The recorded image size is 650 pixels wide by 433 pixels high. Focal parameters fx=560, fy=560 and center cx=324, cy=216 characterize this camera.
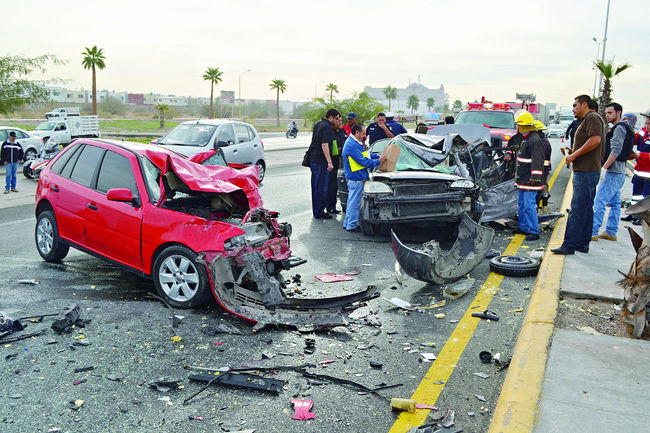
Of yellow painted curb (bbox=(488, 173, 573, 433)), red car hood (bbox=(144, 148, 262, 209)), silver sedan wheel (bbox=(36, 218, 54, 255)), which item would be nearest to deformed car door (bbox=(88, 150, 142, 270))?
red car hood (bbox=(144, 148, 262, 209))

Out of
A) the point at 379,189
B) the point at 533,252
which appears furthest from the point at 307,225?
the point at 533,252

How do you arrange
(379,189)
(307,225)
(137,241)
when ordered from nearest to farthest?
(137,241)
(379,189)
(307,225)

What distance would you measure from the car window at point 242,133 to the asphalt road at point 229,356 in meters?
8.81

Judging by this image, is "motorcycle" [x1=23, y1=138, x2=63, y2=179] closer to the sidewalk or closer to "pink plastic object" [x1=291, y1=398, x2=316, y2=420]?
"pink plastic object" [x1=291, y1=398, x2=316, y2=420]

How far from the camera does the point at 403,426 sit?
11.5 feet

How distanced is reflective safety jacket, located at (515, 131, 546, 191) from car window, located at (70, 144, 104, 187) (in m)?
6.21

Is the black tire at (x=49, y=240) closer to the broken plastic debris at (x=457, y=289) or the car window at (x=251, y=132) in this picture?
the broken plastic debris at (x=457, y=289)

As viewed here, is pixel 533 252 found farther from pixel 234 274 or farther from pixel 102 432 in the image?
pixel 102 432

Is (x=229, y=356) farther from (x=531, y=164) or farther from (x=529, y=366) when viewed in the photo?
(x=531, y=164)

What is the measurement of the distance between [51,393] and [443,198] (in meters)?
5.97

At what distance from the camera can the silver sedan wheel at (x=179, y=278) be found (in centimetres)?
548

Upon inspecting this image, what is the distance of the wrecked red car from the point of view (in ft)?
17.4

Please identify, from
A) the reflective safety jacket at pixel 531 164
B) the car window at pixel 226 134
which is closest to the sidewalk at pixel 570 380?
the reflective safety jacket at pixel 531 164

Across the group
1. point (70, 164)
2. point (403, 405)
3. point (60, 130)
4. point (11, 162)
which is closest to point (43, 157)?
point (11, 162)
